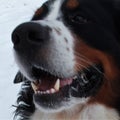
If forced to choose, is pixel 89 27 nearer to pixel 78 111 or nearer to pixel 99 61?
pixel 99 61

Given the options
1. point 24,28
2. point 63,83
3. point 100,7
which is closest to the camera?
point 24,28

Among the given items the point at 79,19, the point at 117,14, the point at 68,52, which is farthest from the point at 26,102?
the point at 117,14

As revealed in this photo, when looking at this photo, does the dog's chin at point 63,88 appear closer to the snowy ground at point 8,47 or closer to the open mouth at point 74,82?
the open mouth at point 74,82

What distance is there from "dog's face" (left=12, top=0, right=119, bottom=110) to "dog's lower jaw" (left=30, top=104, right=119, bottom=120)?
0.06 metres

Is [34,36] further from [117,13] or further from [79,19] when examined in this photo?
[117,13]

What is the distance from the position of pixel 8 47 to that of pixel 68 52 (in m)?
4.88

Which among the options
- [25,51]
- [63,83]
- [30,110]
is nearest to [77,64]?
[63,83]

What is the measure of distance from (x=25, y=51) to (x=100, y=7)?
766mm

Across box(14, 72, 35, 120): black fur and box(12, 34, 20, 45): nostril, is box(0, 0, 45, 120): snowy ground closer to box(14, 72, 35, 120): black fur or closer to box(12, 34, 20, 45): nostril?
box(14, 72, 35, 120): black fur

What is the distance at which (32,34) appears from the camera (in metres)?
3.04

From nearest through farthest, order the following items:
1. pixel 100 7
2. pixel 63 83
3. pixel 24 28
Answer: pixel 24 28 < pixel 63 83 < pixel 100 7

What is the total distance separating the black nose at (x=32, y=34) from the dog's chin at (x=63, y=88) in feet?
1.01

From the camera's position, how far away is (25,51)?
3.09 meters

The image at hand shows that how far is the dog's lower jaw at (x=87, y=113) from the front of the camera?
11.2 feet
